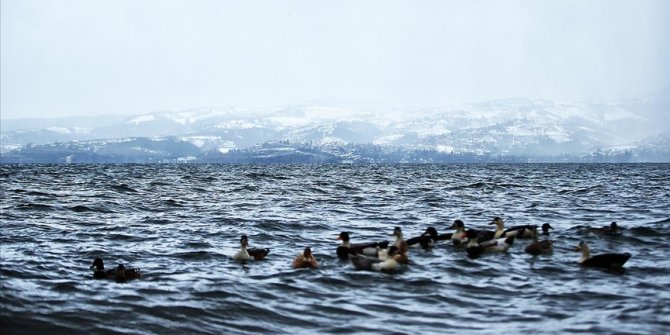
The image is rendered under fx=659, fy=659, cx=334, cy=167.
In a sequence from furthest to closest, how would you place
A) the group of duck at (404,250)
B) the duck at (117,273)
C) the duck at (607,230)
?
the duck at (607,230)
the group of duck at (404,250)
the duck at (117,273)

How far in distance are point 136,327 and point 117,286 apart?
370 centimetres

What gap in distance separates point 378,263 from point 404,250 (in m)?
2.35

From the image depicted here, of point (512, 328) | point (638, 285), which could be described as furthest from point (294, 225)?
point (512, 328)

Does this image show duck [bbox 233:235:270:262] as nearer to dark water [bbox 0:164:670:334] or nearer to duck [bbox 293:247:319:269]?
dark water [bbox 0:164:670:334]

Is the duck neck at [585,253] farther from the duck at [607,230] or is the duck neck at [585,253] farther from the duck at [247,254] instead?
the duck at [247,254]

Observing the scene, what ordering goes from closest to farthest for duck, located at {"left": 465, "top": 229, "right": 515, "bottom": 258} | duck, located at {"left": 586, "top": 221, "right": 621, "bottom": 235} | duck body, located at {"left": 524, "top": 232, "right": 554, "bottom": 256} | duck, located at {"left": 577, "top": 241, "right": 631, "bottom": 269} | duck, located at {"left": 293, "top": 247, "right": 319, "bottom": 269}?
duck, located at {"left": 577, "top": 241, "right": 631, "bottom": 269} < duck, located at {"left": 293, "top": 247, "right": 319, "bottom": 269} < duck, located at {"left": 465, "top": 229, "right": 515, "bottom": 258} < duck body, located at {"left": 524, "top": 232, "right": 554, "bottom": 256} < duck, located at {"left": 586, "top": 221, "right": 621, "bottom": 235}

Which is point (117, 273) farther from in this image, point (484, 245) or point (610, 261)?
point (610, 261)

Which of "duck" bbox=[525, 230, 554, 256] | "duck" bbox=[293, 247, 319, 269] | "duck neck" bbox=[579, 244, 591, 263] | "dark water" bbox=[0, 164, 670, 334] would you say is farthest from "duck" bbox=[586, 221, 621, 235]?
"duck" bbox=[293, 247, 319, 269]

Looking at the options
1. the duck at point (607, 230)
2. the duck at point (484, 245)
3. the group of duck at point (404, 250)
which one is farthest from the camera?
the duck at point (607, 230)

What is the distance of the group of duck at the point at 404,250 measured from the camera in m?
17.4

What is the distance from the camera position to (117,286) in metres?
15.0

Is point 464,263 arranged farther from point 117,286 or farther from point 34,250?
point 34,250

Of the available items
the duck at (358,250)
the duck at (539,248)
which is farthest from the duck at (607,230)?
the duck at (358,250)

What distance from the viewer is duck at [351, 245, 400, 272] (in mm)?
17406
